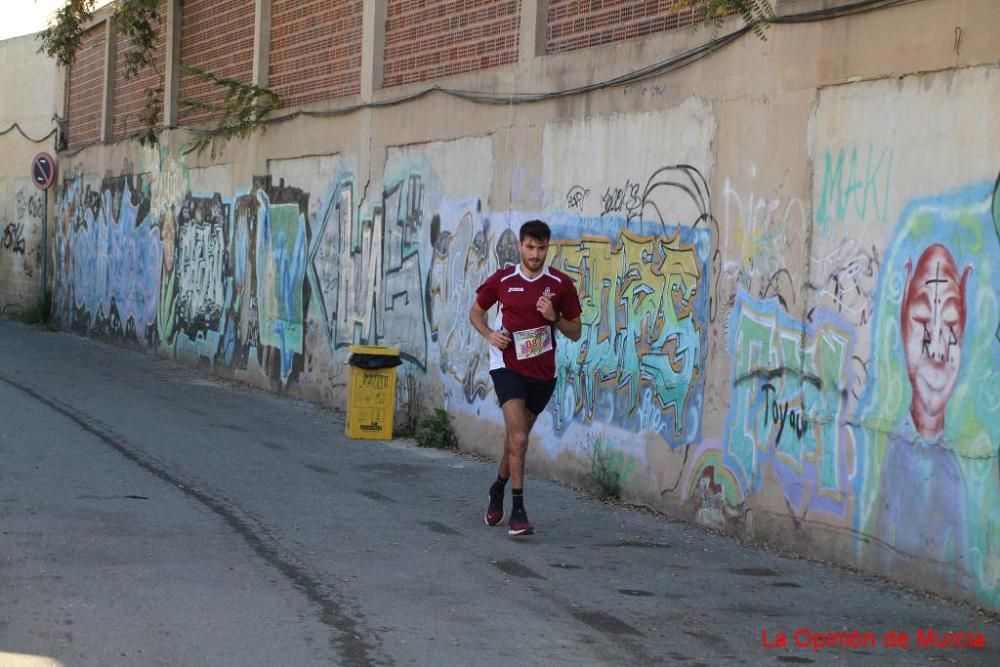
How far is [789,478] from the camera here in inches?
340

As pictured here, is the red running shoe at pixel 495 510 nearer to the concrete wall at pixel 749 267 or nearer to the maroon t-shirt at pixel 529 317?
the maroon t-shirt at pixel 529 317

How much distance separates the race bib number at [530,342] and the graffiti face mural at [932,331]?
7.43 feet

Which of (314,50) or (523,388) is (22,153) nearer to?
(314,50)

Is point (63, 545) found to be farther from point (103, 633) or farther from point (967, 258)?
point (967, 258)

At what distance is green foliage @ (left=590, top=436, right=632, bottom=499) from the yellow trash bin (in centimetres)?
336

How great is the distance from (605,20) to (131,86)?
15.0 meters

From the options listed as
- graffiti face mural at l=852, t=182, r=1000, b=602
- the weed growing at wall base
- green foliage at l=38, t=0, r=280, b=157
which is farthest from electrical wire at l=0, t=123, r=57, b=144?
graffiti face mural at l=852, t=182, r=1000, b=602

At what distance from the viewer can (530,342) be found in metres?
8.92

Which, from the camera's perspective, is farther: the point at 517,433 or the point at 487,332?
the point at 487,332

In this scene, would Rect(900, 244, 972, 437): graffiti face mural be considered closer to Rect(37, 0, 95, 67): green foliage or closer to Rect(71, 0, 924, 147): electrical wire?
Rect(71, 0, 924, 147): electrical wire

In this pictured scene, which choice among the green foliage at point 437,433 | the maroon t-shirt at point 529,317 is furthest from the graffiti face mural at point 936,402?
the green foliage at point 437,433

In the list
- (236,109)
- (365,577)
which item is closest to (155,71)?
(236,109)

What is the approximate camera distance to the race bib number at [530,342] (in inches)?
351

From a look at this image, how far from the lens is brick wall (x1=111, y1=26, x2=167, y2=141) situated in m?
23.2
